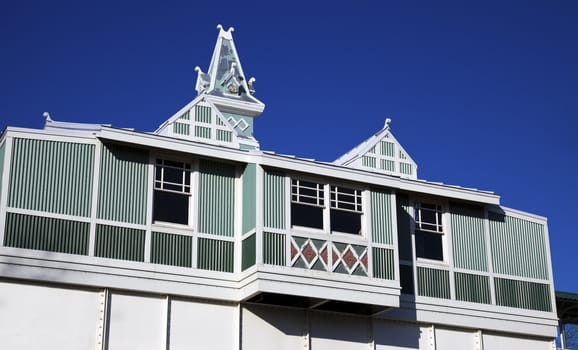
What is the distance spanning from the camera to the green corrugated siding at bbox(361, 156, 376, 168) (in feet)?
111

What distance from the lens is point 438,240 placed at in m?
33.7

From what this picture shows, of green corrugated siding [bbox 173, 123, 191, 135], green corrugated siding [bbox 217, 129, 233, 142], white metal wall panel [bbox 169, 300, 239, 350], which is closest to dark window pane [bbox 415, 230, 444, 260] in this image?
green corrugated siding [bbox 217, 129, 233, 142]

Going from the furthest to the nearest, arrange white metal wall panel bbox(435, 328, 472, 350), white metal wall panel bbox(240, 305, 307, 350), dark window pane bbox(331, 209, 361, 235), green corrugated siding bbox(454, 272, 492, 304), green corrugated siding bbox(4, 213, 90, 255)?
green corrugated siding bbox(454, 272, 492, 304), white metal wall panel bbox(435, 328, 472, 350), dark window pane bbox(331, 209, 361, 235), white metal wall panel bbox(240, 305, 307, 350), green corrugated siding bbox(4, 213, 90, 255)

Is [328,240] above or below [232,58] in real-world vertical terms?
A: below

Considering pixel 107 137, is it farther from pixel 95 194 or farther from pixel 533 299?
pixel 533 299

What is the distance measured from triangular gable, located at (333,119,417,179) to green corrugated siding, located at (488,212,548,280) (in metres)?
3.30

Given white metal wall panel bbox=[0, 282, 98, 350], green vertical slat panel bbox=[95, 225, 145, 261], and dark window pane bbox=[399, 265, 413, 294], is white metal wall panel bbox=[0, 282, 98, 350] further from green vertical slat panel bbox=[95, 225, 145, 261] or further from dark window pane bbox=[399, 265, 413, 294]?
dark window pane bbox=[399, 265, 413, 294]

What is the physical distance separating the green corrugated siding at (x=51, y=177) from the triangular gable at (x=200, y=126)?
3462 mm

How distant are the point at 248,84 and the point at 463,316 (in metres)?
19.9

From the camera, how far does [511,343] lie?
3369cm

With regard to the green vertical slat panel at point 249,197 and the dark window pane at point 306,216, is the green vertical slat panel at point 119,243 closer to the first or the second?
the green vertical slat panel at point 249,197

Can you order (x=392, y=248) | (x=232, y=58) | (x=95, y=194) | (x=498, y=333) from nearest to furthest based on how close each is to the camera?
(x=95, y=194) → (x=392, y=248) → (x=498, y=333) → (x=232, y=58)

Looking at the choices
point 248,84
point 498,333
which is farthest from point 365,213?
point 248,84

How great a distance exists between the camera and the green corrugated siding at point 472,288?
108ft
